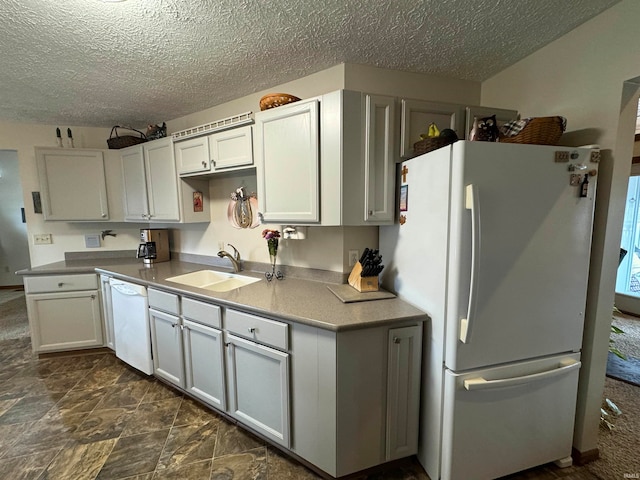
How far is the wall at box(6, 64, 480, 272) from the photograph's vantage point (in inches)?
76.7

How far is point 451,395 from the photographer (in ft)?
4.40

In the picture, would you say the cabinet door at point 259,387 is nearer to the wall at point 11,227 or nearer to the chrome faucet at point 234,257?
the chrome faucet at point 234,257

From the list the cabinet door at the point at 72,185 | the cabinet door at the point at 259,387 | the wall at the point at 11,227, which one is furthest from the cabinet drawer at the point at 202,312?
the wall at the point at 11,227

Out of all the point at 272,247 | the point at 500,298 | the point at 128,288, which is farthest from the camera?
the point at 128,288

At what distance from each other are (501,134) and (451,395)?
4.53ft

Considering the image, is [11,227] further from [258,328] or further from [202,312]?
[258,328]

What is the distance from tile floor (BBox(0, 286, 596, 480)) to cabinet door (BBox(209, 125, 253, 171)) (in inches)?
71.8

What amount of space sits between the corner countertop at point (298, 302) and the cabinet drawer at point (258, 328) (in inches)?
2.1

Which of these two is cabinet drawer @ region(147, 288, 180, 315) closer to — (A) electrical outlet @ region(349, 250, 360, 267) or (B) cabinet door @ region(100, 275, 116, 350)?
(B) cabinet door @ region(100, 275, 116, 350)

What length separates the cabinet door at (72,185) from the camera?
285 centimetres

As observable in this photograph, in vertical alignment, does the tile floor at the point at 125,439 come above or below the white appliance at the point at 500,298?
below

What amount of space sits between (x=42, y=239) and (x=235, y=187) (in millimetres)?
2436

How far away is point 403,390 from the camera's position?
4.88ft

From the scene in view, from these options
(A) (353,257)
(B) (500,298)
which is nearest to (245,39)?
(A) (353,257)
